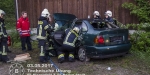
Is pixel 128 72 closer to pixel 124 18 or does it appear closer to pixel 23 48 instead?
pixel 124 18

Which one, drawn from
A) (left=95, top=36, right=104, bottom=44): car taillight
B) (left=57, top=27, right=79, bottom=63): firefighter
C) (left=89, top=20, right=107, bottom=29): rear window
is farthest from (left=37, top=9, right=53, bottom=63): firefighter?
(left=95, top=36, right=104, bottom=44): car taillight

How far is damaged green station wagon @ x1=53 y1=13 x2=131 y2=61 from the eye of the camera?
7023 millimetres

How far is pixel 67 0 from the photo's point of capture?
1149 centimetres

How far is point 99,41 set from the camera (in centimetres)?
700

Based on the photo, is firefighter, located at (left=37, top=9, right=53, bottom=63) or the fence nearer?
firefighter, located at (left=37, top=9, right=53, bottom=63)

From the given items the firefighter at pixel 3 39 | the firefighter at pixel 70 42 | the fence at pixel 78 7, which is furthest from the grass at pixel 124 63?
the fence at pixel 78 7

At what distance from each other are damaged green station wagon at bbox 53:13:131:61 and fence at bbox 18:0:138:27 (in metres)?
2.62

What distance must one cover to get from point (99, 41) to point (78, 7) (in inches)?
181

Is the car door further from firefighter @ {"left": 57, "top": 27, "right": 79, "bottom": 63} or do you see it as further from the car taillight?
the car taillight

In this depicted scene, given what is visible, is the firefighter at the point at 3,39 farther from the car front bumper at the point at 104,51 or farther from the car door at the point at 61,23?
the car front bumper at the point at 104,51

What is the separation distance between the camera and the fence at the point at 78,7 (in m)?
10.2

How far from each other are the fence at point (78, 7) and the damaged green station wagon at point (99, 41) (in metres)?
2.62

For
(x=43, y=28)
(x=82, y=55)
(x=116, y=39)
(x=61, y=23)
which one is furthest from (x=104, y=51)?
(x=61, y=23)

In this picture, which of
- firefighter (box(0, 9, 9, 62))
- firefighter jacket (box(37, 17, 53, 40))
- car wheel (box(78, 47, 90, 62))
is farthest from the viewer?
firefighter (box(0, 9, 9, 62))
